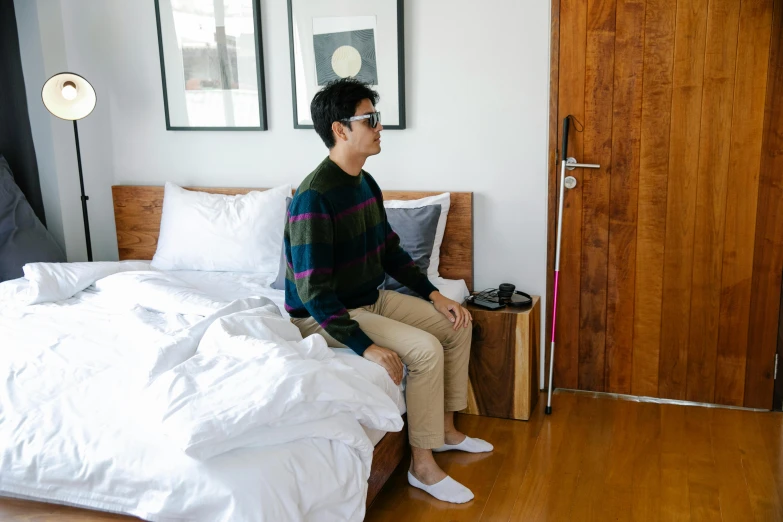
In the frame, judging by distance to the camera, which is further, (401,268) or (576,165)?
(576,165)

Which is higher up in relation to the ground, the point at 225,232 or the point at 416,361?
the point at 225,232

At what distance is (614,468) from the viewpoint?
2537 millimetres

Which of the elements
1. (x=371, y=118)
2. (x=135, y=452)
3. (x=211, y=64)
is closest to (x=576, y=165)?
(x=371, y=118)

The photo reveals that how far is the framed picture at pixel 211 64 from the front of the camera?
11.3ft

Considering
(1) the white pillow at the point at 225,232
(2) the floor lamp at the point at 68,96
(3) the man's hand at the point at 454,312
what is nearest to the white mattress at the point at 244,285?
(1) the white pillow at the point at 225,232

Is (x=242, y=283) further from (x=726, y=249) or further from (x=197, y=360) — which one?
(x=726, y=249)

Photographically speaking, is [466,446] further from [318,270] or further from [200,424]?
[200,424]

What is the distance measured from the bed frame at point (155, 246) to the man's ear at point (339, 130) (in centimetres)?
88

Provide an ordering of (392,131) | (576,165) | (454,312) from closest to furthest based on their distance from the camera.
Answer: (454,312) < (576,165) < (392,131)

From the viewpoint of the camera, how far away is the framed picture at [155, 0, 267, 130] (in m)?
3.43

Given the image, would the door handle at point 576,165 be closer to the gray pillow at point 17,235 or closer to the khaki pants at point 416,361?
the khaki pants at point 416,361

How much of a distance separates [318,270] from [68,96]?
191 centimetres

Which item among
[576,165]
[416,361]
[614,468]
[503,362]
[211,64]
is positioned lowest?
[614,468]

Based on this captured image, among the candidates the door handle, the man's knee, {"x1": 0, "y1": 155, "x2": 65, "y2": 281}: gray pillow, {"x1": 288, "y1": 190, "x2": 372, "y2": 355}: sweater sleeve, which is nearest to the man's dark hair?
{"x1": 288, "y1": 190, "x2": 372, "y2": 355}: sweater sleeve
